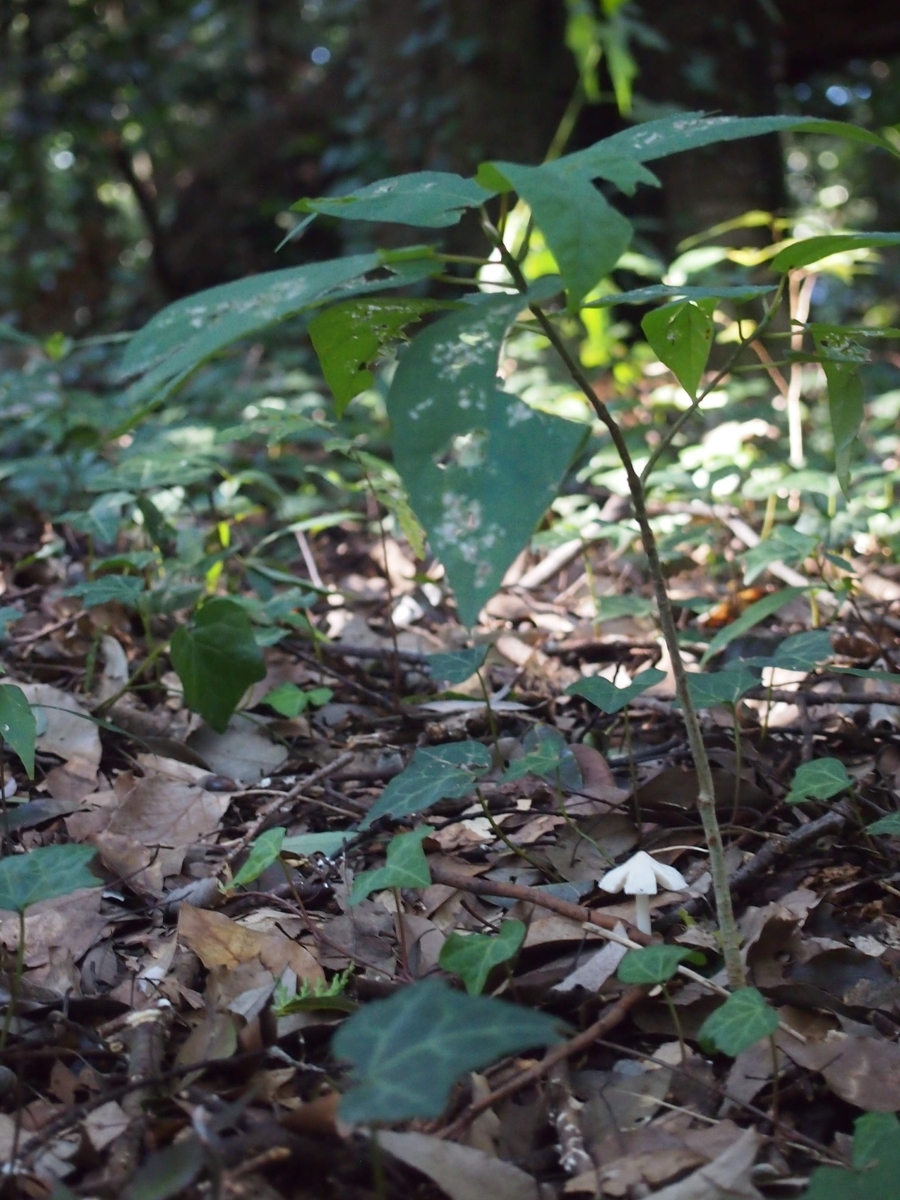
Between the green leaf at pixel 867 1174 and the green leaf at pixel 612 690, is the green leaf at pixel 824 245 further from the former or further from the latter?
the green leaf at pixel 867 1174

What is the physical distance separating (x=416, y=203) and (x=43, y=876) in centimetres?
79

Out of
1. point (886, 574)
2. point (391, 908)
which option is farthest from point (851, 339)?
point (886, 574)

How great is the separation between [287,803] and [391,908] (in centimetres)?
31

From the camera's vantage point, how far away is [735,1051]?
93 cm

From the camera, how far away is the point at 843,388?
1101mm

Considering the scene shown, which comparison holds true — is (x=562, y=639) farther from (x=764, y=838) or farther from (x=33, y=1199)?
(x=33, y=1199)

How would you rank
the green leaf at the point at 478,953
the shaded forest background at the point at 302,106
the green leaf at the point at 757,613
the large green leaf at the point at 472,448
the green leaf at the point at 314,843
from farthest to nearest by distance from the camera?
the shaded forest background at the point at 302,106
the green leaf at the point at 757,613
the green leaf at the point at 314,843
the green leaf at the point at 478,953
the large green leaf at the point at 472,448

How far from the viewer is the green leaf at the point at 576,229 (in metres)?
0.79

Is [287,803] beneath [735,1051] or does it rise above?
beneath

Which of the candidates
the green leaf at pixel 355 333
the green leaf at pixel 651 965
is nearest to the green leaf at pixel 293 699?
the green leaf at pixel 355 333

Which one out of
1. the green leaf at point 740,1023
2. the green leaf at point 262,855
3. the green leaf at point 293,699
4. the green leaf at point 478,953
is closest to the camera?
the green leaf at point 740,1023

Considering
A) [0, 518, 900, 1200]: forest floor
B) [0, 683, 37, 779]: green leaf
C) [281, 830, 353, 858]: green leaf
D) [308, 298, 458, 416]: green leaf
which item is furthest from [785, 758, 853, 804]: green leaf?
[0, 683, 37, 779]: green leaf

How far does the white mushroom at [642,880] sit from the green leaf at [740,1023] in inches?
6.6

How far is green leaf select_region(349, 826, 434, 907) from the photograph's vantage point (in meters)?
1.10
